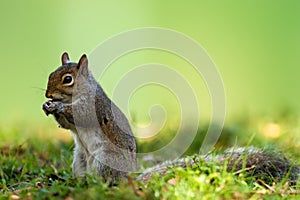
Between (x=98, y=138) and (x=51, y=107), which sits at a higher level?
(x=51, y=107)

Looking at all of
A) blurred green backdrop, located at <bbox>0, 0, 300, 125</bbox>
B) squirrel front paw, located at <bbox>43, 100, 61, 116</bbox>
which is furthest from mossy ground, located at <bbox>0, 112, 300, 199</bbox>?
blurred green backdrop, located at <bbox>0, 0, 300, 125</bbox>

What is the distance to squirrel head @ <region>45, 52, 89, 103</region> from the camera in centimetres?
276

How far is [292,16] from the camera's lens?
7613mm

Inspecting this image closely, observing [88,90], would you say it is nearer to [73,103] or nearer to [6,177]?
[73,103]

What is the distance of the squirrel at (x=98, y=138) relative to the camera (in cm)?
275

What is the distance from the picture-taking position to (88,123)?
9.21ft

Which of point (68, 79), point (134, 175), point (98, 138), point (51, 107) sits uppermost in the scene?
point (68, 79)

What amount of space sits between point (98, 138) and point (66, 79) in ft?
1.03

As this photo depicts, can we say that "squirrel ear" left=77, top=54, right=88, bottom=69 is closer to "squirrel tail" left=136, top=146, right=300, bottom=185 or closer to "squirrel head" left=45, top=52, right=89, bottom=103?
"squirrel head" left=45, top=52, right=89, bottom=103

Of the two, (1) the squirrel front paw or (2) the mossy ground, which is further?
(1) the squirrel front paw

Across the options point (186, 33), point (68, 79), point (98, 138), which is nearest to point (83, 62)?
point (68, 79)

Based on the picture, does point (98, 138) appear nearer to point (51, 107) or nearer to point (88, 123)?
point (88, 123)

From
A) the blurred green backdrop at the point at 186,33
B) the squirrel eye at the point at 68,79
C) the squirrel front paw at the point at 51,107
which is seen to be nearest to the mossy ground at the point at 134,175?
the squirrel front paw at the point at 51,107

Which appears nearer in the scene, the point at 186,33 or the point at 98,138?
the point at 98,138
